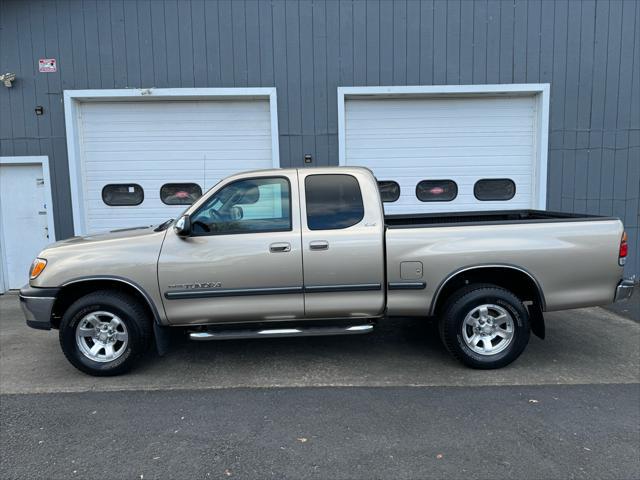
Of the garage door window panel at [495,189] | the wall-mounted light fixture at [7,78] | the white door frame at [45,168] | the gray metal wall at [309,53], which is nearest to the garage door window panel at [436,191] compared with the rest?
the garage door window panel at [495,189]

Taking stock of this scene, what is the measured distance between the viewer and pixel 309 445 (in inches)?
129

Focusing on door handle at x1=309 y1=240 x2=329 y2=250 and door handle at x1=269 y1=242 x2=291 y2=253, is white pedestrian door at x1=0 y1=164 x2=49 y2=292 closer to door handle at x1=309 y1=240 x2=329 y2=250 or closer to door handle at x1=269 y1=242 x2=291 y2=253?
door handle at x1=269 y1=242 x2=291 y2=253

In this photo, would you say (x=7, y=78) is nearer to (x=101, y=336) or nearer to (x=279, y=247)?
(x=101, y=336)

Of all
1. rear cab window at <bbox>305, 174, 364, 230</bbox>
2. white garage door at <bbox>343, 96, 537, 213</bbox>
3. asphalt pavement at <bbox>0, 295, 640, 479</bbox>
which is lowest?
asphalt pavement at <bbox>0, 295, 640, 479</bbox>

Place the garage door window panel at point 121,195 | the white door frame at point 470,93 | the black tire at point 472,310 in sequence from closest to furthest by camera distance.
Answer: the black tire at point 472,310, the white door frame at point 470,93, the garage door window panel at point 121,195

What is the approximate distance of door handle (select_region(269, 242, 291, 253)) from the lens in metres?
4.30

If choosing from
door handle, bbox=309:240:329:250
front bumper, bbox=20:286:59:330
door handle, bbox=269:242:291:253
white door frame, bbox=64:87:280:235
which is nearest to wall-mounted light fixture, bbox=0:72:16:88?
white door frame, bbox=64:87:280:235

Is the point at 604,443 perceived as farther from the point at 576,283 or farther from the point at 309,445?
the point at 309,445

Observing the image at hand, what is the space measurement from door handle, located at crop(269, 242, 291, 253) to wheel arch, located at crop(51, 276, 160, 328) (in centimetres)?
123

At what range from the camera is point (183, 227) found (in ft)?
13.7

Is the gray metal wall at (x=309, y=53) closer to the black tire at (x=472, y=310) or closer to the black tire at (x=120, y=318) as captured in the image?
the black tire at (x=472, y=310)

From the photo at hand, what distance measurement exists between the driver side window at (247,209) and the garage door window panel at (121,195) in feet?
13.9

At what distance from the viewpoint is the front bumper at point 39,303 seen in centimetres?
430

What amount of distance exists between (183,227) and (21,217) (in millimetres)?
5558
